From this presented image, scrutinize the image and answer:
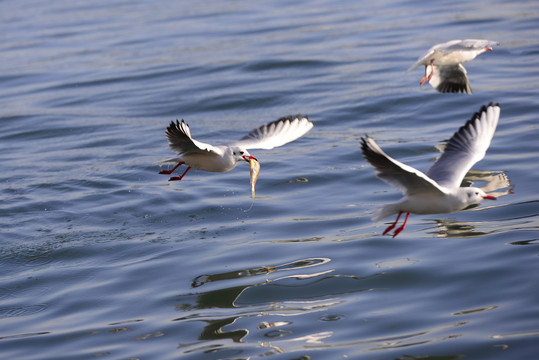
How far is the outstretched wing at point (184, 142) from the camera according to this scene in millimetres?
9078

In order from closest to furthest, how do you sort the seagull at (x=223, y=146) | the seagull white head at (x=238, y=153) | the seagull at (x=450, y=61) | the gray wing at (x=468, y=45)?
the seagull at (x=223, y=146) → the seagull white head at (x=238, y=153) → the gray wing at (x=468, y=45) → the seagull at (x=450, y=61)

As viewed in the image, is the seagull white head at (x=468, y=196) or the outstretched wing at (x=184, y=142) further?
the outstretched wing at (x=184, y=142)

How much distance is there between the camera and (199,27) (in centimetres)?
2861

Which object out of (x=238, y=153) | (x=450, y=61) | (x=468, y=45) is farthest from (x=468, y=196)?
(x=450, y=61)

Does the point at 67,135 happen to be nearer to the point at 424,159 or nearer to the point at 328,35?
the point at 424,159

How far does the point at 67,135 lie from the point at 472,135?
36.3ft

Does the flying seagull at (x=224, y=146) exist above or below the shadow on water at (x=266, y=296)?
above

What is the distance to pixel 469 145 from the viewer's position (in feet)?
30.4

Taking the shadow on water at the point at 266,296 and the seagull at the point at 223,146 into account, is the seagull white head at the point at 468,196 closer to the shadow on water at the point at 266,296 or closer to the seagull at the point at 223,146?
the shadow on water at the point at 266,296

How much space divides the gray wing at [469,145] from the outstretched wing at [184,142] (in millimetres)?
2479

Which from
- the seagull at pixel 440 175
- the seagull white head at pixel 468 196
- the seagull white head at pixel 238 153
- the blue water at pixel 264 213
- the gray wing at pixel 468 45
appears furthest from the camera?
the gray wing at pixel 468 45

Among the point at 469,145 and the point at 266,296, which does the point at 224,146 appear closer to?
the point at 266,296

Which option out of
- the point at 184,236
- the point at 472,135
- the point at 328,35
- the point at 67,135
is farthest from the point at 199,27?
the point at 472,135

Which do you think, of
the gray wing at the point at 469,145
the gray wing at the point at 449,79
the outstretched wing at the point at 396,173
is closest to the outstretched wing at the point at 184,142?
the outstretched wing at the point at 396,173
